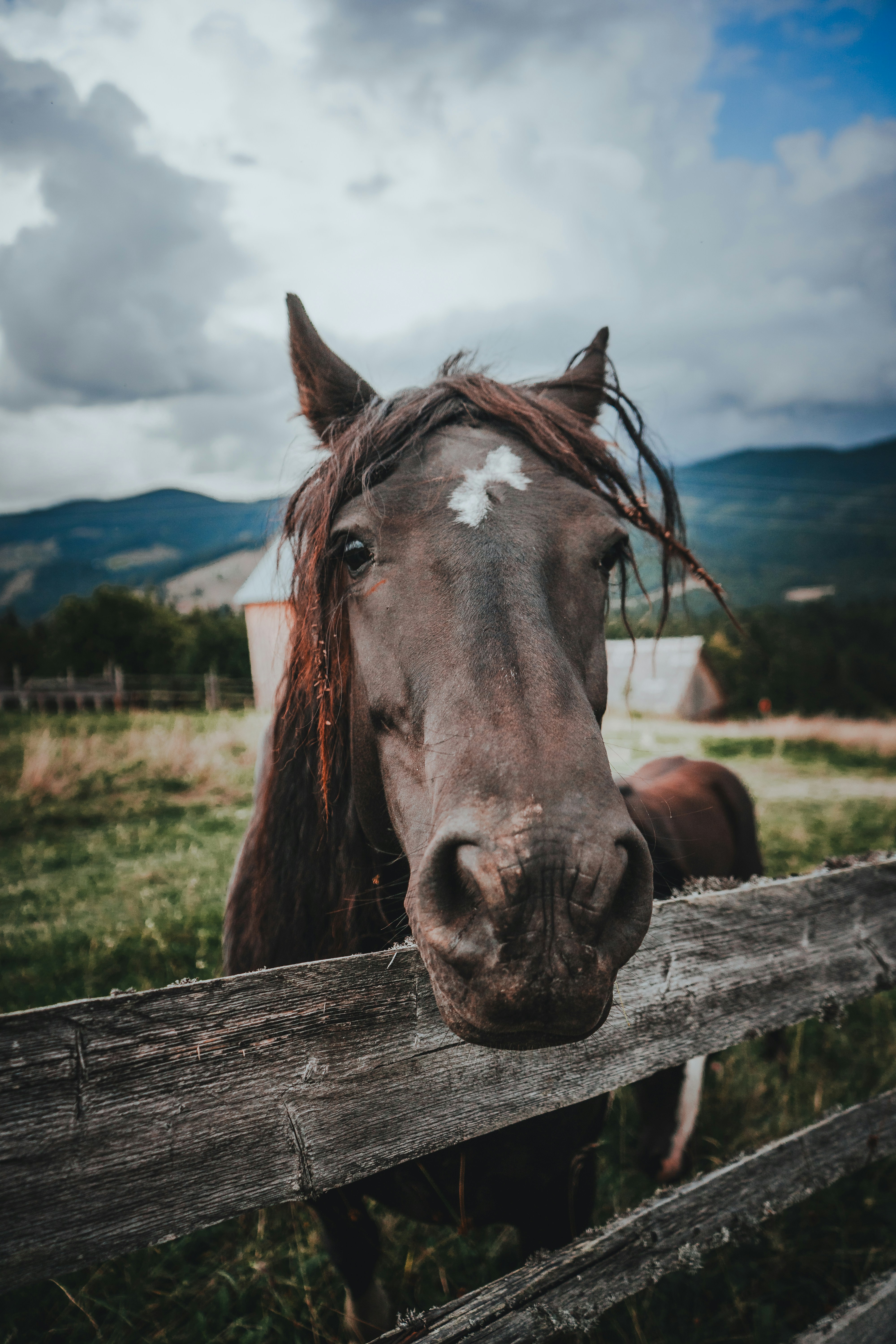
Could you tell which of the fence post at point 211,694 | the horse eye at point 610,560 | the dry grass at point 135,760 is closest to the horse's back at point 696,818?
the horse eye at point 610,560

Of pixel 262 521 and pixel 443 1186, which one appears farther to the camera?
pixel 262 521

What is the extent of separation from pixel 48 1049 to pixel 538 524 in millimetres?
1427

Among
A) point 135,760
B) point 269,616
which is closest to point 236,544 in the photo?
point 269,616

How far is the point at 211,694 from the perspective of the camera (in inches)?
672

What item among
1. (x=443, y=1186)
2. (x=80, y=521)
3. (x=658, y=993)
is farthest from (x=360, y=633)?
(x=80, y=521)

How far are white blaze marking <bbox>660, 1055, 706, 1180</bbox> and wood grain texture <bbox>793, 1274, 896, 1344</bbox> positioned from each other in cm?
153

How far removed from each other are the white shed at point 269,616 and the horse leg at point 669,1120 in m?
2.88

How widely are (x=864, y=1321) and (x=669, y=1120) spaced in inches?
67.9

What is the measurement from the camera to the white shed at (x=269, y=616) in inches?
87.7

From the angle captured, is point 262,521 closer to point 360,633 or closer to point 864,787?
point 360,633

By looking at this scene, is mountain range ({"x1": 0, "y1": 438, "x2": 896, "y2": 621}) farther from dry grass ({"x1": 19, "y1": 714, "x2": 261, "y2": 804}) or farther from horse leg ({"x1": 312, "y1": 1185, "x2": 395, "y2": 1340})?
dry grass ({"x1": 19, "y1": 714, "x2": 261, "y2": 804})

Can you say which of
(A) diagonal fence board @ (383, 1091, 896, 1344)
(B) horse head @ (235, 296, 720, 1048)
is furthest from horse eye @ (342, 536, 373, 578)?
(A) diagonal fence board @ (383, 1091, 896, 1344)

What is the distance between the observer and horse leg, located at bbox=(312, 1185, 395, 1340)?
7.36ft

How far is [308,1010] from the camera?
3.82 ft
